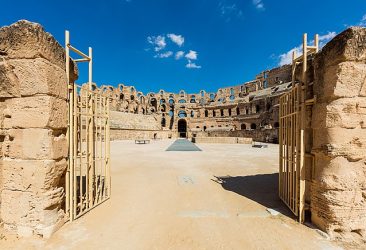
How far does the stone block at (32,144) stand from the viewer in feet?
9.80

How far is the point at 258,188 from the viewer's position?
5.26 meters

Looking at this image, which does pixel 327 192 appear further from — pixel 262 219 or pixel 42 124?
pixel 42 124

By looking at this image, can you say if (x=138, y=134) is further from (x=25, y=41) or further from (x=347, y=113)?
(x=347, y=113)

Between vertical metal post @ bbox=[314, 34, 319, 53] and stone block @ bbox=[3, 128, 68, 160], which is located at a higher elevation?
vertical metal post @ bbox=[314, 34, 319, 53]

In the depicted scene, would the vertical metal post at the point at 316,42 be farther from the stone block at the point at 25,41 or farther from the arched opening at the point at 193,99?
the arched opening at the point at 193,99

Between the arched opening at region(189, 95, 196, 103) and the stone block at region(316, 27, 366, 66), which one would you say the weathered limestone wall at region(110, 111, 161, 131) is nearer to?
the arched opening at region(189, 95, 196, 103)

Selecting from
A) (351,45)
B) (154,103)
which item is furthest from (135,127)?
(351,45)

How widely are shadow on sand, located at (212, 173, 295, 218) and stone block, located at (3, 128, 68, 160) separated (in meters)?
4.38

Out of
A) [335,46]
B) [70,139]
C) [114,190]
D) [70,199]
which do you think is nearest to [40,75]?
[70,139]

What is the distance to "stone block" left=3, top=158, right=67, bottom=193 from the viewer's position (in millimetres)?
2953

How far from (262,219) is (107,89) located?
4435cm

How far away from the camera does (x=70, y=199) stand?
337 centimetres

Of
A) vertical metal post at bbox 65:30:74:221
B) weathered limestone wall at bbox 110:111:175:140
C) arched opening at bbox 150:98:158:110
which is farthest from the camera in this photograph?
arched opening at bbox 150:98:158:110

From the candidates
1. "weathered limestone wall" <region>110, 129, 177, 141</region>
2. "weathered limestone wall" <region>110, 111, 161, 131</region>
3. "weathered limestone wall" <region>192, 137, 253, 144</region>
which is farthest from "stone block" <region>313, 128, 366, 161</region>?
"weathered limestone wall" <region>110, 111, 161, 131</region>
